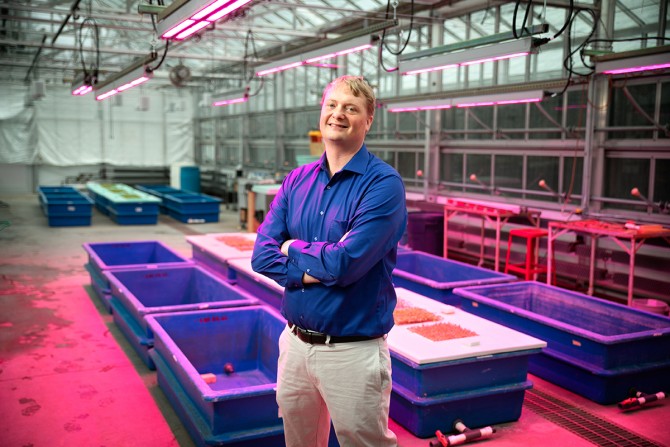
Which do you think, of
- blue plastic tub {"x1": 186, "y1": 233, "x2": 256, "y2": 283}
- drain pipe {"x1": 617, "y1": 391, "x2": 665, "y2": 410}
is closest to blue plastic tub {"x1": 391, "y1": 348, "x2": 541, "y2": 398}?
drain pipe {"x1": 617, "y1": 391, "x2": 665, "y2": 410}

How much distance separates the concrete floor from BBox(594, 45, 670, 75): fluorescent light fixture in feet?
9.26

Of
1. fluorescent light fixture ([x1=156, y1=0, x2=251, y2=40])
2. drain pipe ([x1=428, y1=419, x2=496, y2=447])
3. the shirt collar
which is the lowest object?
drain pipe ([x1=428, y1=419, x2=496, y2=447])

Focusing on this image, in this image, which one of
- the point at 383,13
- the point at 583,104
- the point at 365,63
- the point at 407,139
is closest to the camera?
the point at 583,104

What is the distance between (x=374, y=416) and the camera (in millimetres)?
2062

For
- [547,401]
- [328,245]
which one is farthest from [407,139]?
[328,245]

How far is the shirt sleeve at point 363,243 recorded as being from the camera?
199 centimetres

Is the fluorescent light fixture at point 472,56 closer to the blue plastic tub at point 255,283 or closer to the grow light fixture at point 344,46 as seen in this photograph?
the grow light fixture at point 344,46

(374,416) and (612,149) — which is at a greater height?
(612,149)

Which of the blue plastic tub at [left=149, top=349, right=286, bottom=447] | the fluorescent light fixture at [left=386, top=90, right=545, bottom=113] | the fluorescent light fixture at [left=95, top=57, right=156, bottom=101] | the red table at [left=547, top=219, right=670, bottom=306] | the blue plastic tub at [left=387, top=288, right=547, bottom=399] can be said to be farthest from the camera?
the fluorescent light fixture at [left=95, top=57, right=156, bottom=101]

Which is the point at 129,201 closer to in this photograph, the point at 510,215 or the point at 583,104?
the point at 510,215

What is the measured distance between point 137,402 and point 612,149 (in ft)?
22.2

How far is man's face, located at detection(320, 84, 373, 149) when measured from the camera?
2.09m

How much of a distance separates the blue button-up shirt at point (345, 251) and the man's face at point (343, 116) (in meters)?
0.09

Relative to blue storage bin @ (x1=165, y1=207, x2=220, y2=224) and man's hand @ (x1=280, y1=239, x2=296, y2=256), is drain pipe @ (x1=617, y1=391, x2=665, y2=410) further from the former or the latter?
blue storage bin @ (x1=165, y1=207, x2=220, y2=224)
